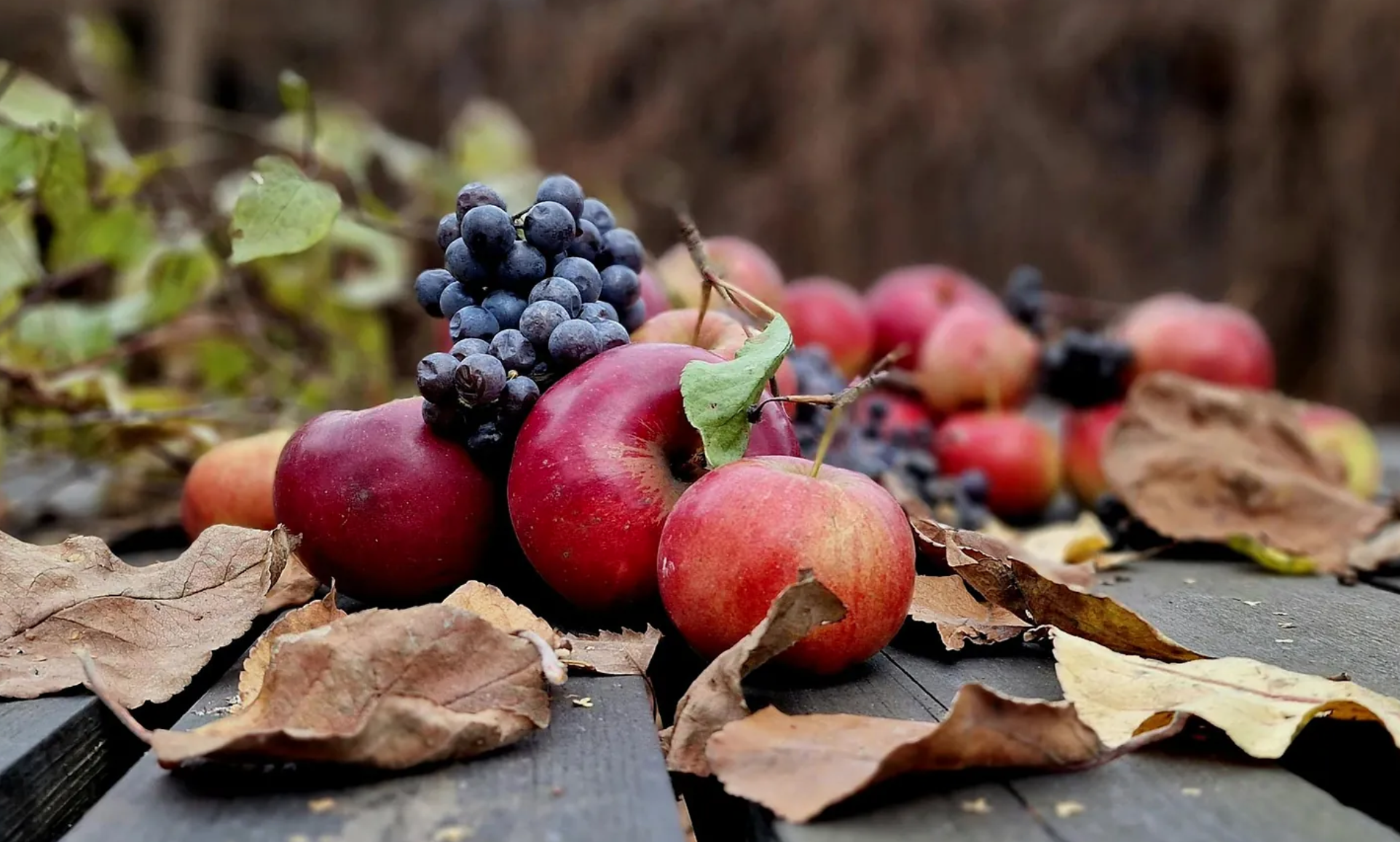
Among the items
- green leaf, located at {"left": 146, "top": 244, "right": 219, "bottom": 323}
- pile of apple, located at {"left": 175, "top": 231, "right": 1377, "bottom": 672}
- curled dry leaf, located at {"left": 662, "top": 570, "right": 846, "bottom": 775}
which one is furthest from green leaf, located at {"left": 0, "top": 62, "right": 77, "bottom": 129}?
curled dry leaf, located at {"left": 662, "top": 570, "right": 846, "bottom": 775}

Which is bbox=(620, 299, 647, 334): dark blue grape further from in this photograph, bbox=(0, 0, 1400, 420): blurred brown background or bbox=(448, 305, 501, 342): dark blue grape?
bbox=(0, 0, 1400, 420): blurred brown background

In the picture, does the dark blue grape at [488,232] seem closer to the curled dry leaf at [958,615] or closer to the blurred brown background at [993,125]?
the curled dry leaf at [958,615]

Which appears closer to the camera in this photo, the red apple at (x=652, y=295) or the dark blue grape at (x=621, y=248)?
the dark blue grape at (x=621, y=248)

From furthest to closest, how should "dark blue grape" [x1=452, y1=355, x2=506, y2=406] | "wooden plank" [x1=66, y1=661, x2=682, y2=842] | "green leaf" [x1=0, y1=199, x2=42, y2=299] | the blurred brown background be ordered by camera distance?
the blurred brown background < "green leaf" [x1=0, y1=199, x2=42, y2=299] < "dark blue grape" [x1=452, y1=355, x2=506, y2=406] < "wooden plank" [x1=66, y1=661, x2=682, y2=842]

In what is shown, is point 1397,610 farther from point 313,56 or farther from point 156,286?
point 313,56

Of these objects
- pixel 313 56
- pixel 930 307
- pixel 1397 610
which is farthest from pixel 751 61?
pixel 1397 610

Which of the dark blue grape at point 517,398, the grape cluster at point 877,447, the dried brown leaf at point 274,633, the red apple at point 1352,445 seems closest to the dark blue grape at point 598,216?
the dark blue grape at point 517,398
